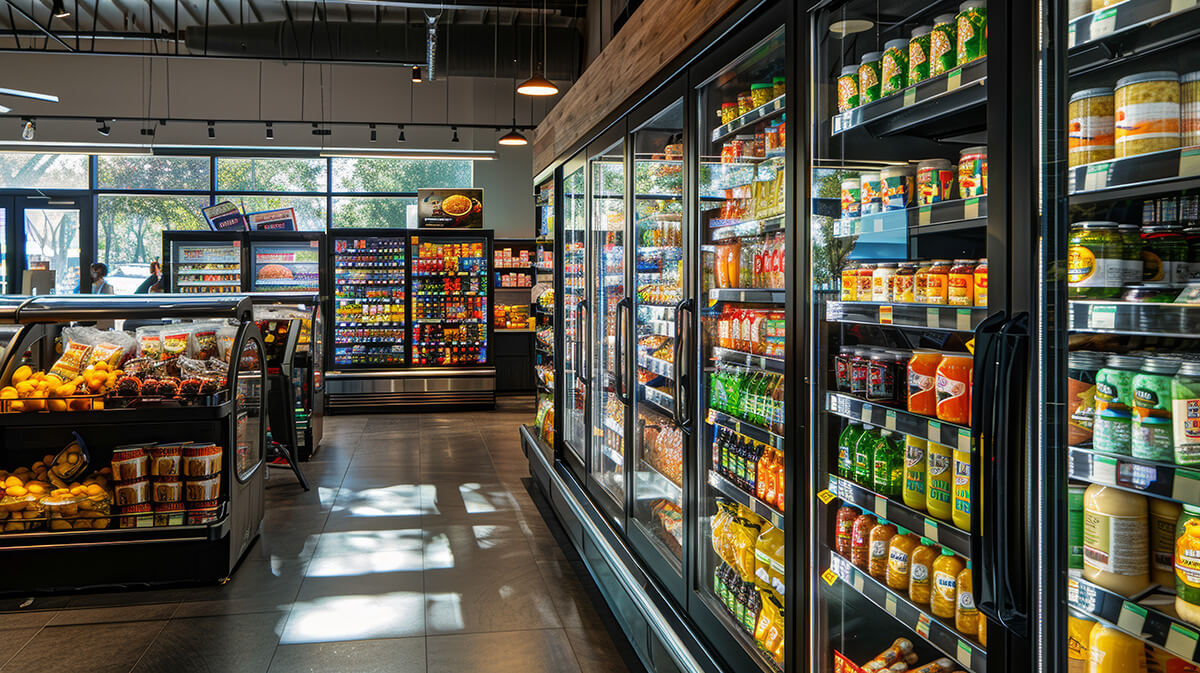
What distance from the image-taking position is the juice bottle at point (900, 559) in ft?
6.86

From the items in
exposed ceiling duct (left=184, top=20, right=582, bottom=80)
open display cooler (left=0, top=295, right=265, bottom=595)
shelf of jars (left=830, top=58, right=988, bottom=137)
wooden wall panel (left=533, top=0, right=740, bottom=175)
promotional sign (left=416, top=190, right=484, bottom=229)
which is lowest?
open display cooler (left=0, top=295, right=265, bottom=595)

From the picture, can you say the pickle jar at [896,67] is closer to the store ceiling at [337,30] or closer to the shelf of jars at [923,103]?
the shelf of jars at [923,103]

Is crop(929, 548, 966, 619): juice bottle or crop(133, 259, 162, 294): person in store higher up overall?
crop(133, 259, 162, 294): person in store

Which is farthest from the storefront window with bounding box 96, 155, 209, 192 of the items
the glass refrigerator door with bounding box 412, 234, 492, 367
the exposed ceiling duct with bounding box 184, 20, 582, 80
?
the glass refrigerator door with bounding box 412, 234, 492, 367

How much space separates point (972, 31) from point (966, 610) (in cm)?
120

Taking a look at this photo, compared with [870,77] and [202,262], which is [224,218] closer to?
[202,262]

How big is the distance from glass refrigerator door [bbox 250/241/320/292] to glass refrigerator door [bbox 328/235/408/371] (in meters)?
0.27

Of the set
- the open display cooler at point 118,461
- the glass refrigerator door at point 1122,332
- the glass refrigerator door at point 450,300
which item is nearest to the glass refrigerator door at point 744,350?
the glass refrigerator door at point 1122,332

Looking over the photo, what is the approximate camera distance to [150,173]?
41.5ft

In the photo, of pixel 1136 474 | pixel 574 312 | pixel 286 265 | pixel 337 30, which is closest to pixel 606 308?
pixel 574 312

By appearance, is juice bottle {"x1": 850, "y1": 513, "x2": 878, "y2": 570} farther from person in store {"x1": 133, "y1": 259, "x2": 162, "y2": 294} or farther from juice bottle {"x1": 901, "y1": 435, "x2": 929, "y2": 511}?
person in store {"x1": 133, "y1": 259, "x2": 162, "y2": 294}

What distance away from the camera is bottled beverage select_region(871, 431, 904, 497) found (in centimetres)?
210

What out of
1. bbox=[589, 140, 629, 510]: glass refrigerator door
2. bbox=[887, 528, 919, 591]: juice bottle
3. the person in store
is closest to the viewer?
bbox=[887, 528, 919, 591]: juice bottle

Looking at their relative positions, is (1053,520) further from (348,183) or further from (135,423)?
(348,183)
